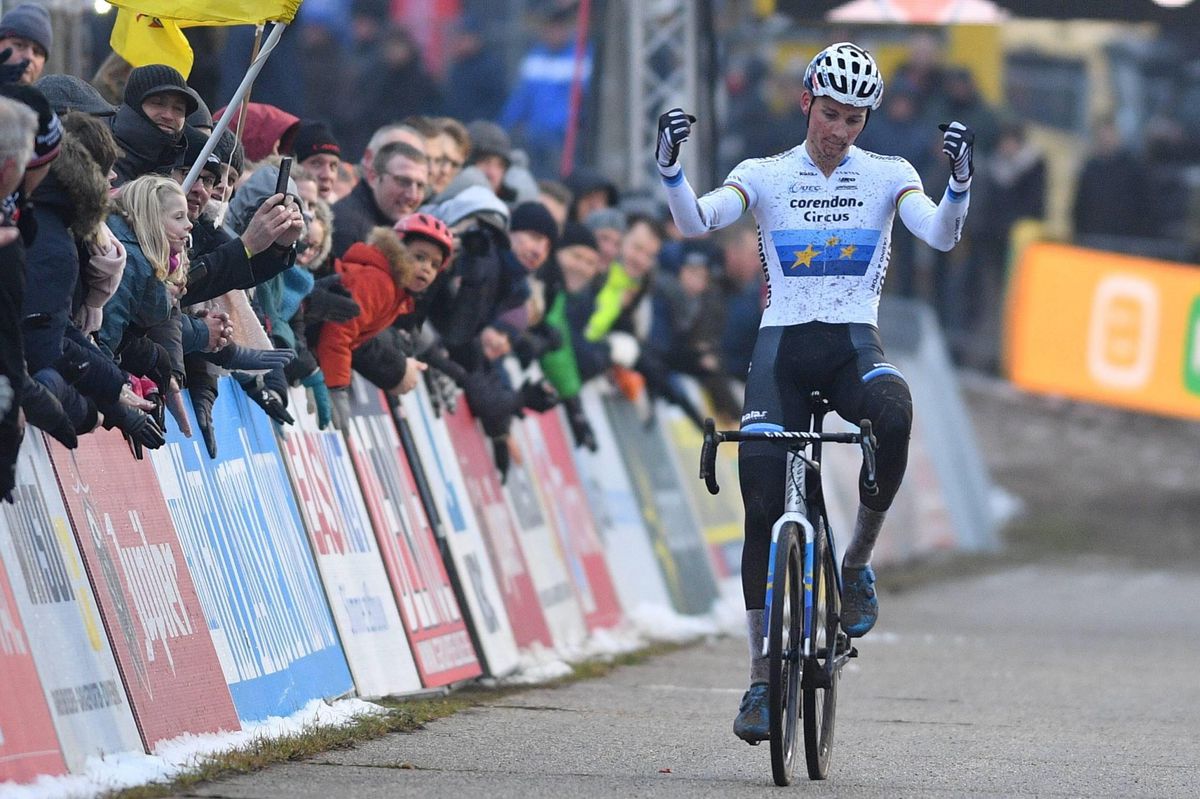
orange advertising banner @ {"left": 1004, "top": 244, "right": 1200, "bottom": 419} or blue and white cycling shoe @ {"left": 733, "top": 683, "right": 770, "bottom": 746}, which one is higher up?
orange advertising banner @ {"left": 1004, "top": 244, "right": 1200, "bottom": 419}

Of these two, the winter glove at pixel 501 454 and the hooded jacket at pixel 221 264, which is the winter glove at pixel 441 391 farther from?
the hooded jacket at pixel 221 264

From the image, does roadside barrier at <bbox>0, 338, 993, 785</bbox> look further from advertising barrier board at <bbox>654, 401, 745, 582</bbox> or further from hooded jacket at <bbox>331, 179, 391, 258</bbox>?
advertising barrier board at <bbox>654, 401, 745, 582</bbox>

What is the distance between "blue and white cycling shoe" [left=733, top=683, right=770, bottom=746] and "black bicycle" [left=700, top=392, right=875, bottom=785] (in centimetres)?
8

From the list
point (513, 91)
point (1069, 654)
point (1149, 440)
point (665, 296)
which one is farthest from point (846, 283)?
point (1149, 440)

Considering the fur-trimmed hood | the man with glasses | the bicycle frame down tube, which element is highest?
the man with glasses

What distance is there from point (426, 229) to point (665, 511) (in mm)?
5453

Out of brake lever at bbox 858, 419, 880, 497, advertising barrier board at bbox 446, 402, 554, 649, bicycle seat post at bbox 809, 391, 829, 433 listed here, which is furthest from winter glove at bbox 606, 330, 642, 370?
brake lever at bbox 858, 419, 880, 497

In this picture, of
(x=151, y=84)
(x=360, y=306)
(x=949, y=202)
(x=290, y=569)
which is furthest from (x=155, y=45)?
(x=949, y=202)

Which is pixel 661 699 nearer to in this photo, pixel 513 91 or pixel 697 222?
pixel 697 222

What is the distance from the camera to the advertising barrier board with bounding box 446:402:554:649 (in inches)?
479

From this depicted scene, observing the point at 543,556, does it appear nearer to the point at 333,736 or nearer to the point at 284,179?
the point at 333,736

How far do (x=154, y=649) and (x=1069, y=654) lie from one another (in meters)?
7.87

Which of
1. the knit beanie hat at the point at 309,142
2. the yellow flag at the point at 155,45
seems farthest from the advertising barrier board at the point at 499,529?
the yellow flag at the point at 155,45

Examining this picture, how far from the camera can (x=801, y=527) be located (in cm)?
817
